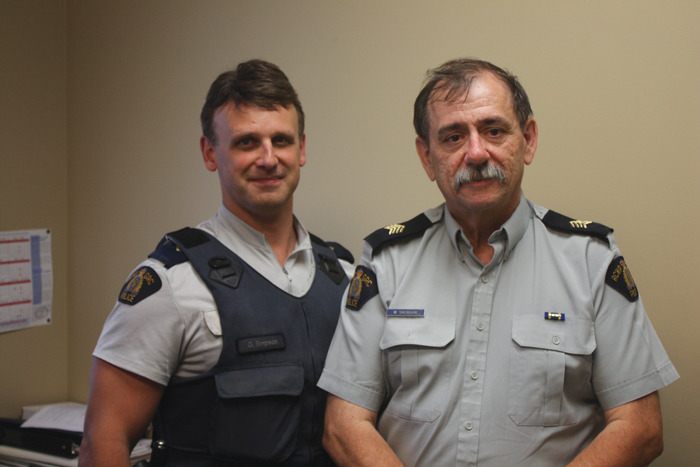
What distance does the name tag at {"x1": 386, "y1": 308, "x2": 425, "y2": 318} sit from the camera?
1550 millimetres

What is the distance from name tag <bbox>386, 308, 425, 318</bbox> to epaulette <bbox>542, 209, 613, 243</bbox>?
321 millimetres

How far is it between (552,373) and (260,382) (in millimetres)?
626

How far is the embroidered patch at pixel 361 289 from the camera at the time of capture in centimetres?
161

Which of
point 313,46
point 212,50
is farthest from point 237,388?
point 212,50

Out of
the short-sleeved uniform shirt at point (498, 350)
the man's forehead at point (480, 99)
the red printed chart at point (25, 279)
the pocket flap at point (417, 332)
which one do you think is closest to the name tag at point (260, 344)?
the short-sleeved uniform shirt at point (498, 350)

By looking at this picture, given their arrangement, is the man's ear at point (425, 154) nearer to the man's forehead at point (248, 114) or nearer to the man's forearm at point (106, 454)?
the man's forehead at point (248, 114)

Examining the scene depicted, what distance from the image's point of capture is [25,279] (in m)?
2.70

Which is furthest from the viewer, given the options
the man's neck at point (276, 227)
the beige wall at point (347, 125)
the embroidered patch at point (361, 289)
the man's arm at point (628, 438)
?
the man's neck at point (276, 227)

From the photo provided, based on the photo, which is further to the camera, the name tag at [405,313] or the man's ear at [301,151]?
the man's ear at [301,151]

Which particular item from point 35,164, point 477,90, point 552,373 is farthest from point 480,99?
point 35,164

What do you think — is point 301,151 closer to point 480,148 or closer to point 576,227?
point 480,148

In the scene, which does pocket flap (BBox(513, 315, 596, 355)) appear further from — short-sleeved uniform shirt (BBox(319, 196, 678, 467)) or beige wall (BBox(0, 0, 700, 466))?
beige wall (BBox(0, 0, 700, 466))

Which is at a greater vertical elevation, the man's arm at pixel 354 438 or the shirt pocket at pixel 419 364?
the shirt pocket at pixel 419 364

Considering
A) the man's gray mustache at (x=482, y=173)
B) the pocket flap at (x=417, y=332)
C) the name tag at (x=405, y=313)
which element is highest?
the man's gray mustache at (x=482, y=173)
